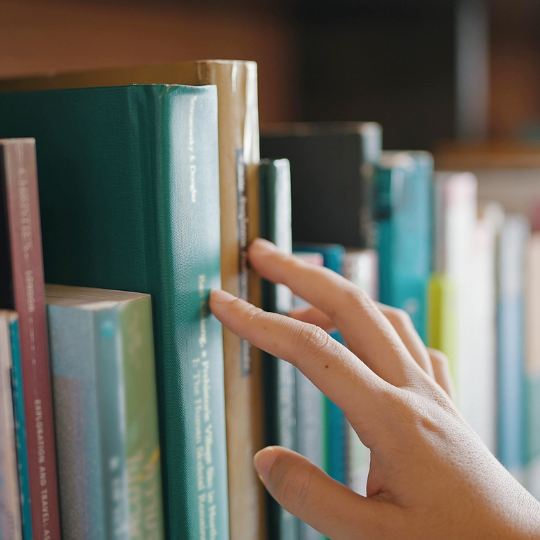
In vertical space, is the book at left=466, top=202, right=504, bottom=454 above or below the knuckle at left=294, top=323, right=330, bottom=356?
below

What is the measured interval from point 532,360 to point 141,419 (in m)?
0.70

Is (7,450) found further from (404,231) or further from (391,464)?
(404,231)

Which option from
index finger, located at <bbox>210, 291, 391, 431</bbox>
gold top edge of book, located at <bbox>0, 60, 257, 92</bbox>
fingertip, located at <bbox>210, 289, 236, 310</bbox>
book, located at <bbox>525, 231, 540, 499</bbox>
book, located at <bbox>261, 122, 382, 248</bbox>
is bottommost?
book, located at <bbox>525, 231, 540, 499</bbox>

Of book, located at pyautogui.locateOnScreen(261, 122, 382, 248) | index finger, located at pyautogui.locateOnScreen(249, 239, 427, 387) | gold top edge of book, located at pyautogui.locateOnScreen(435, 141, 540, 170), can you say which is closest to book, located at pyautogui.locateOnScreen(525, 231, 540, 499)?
gold top edge of book, located at pyautogui.locateOnScreen(435, 141, 540, 170)

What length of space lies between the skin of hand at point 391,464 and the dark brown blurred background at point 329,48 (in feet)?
2.21

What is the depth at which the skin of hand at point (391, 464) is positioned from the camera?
1.31 feet

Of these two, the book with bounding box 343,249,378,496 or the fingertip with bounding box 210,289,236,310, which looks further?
the book with bounding box 343,249,378,496

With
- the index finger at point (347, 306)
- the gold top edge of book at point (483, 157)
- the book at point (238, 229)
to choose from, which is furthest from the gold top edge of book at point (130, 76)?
the gold top edge of book at point (483, 157)

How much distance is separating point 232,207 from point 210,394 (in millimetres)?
139

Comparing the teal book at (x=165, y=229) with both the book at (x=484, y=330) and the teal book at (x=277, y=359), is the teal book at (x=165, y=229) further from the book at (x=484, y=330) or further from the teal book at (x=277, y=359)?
the book at (x=484, y=330)

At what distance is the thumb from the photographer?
1.32 ft

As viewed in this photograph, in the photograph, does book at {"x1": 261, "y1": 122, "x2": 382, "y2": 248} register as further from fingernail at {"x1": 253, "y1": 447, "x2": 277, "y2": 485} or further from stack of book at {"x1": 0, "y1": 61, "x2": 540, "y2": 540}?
fingernail at {"x1": 253, "y1": 447, "x2": 277, "y2": 485}

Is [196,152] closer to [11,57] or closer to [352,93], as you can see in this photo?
[11,57]

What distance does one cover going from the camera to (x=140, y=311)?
403 millimetres
